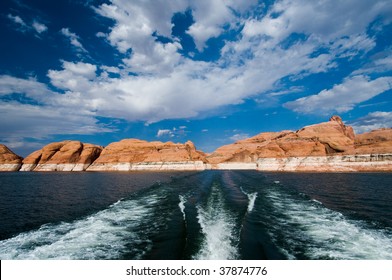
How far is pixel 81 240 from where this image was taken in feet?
44.1

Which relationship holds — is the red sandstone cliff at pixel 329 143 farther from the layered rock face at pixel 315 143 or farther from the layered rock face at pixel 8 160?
the layered rock face at pixel 8 160

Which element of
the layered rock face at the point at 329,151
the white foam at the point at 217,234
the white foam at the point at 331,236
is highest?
the layered rock face at the point at 329,151

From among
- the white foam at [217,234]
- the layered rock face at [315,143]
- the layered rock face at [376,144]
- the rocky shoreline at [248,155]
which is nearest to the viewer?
the white foam at [217,234]

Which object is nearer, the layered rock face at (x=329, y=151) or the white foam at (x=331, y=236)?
the white foam at (x=331, y=236)

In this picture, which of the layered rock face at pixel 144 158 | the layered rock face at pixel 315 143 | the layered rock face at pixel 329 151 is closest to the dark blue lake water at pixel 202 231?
the layered rock face at pixel 329 151

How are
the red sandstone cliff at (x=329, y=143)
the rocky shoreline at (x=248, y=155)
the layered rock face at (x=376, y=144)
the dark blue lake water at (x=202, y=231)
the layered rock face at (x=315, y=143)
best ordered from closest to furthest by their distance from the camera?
the dark blue lake water at (x=202, y=231), the layered rock face at (x=376, y=144), the rocky shoreline at (x=248, y=155), the red sandstone cliff at (x=329, y=143), the layered rock face at (x=315, y=143)

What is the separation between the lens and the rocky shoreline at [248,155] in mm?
70875

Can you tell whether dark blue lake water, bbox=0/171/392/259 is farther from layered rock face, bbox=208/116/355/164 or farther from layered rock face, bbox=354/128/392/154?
layered rock face, bbox=208/116/355/164

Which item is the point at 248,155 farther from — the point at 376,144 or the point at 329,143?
the point at 376,144

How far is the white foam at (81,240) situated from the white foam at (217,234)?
342 centimetres

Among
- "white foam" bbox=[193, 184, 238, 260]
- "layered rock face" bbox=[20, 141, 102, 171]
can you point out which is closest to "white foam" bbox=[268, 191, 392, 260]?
"white foam" bbox=[193, 184, 238, 260]

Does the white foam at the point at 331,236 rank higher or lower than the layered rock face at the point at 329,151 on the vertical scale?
lower
